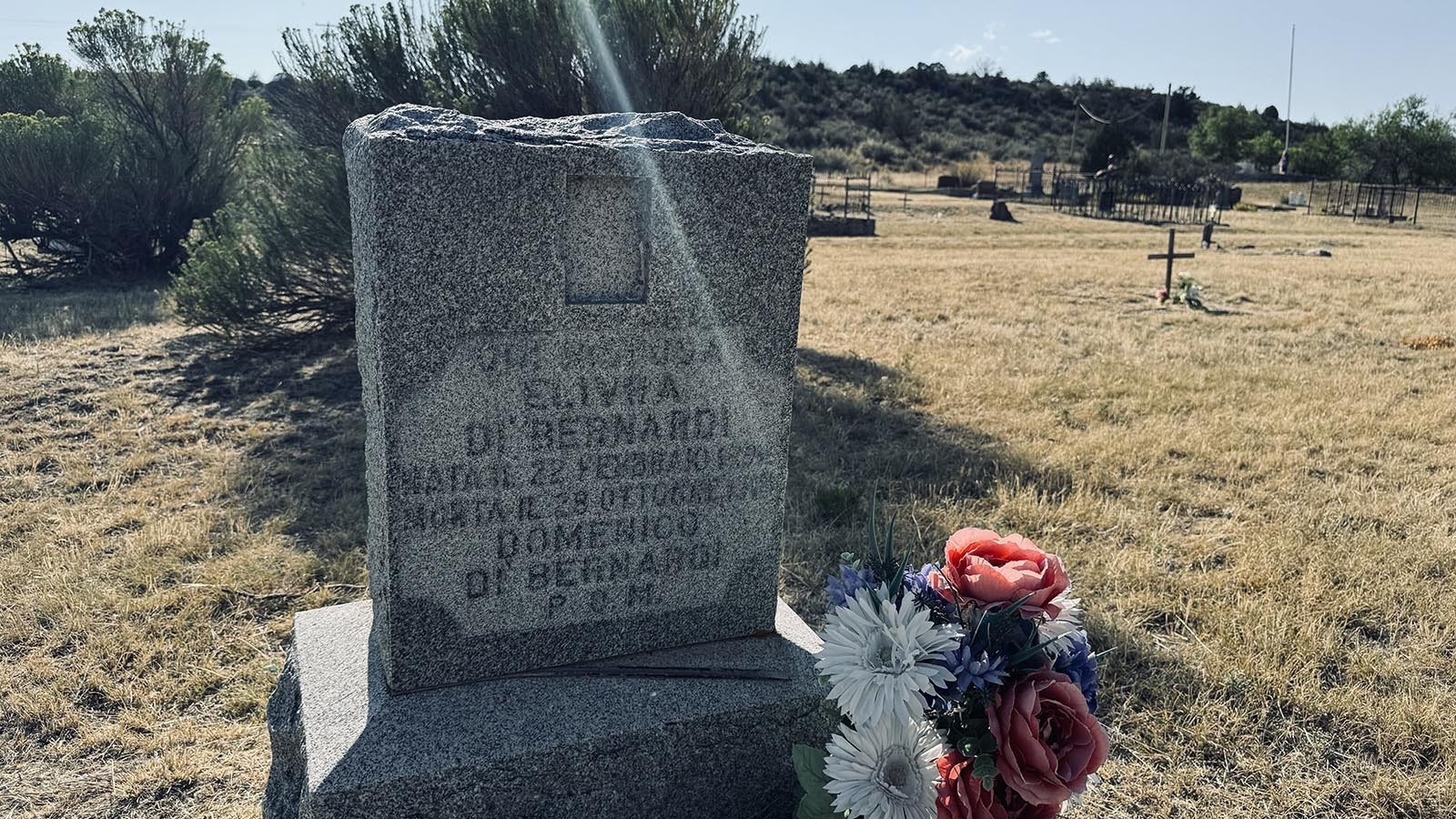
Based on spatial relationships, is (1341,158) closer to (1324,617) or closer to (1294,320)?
(1294,320)

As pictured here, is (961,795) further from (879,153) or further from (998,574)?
(879,153)

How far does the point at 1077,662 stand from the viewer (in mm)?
2074

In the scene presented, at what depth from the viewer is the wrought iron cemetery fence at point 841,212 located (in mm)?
20219

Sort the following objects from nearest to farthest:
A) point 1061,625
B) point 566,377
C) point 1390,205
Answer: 1. point 1061,625
2. point 566,377
3. point 1390,205

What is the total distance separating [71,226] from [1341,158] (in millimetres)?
49606

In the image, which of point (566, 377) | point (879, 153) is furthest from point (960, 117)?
point (566, 377)

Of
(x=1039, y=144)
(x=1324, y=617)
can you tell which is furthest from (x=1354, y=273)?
(x=1039, y=144)

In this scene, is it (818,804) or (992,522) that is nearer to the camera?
(818,804)

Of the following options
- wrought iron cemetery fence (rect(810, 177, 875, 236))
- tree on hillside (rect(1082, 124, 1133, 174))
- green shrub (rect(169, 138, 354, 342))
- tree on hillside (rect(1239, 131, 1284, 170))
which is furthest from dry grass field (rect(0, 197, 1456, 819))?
tree on hillside (rect(1239, 131, 1284, 170))

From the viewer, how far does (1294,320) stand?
32.3ft

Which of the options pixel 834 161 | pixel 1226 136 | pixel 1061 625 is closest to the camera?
pixel 1061 625

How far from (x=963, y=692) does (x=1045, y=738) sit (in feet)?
0.60

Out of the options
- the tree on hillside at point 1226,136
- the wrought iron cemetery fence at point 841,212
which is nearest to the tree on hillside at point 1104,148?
the wrought iron cemetery fence at point 841,212

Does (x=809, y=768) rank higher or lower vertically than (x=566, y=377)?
lower
